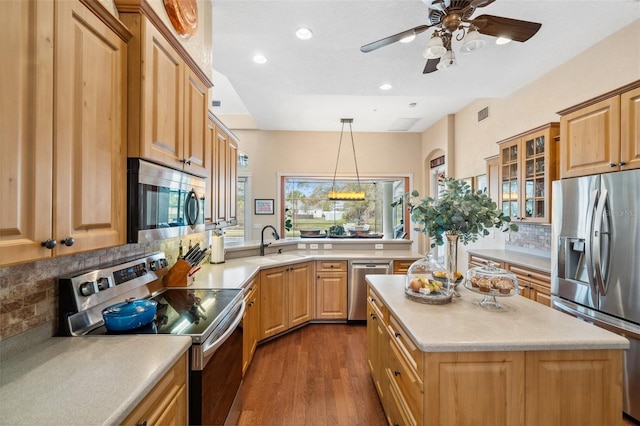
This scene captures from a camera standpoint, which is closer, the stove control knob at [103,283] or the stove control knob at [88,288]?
the stove control knob at [88,288]

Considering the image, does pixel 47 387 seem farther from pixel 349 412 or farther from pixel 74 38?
pixel 349 412

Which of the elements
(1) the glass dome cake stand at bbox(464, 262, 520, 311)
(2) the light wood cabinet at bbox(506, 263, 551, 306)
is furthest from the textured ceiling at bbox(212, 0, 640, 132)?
(2) the light wood cabinet at bbox(506, 263, 551, 306)

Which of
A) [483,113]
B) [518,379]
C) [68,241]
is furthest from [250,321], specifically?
A: [483,113]

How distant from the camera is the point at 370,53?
9.47 feet

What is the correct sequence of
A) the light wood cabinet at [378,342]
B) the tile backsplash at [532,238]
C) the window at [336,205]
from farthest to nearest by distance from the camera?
the window at [336,205], the tile backsplash at [532,238], the light wood cabinet at [378,342]

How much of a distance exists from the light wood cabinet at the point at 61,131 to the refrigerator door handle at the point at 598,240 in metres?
3.10

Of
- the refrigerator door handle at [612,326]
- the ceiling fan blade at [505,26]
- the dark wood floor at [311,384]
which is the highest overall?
the ceiling fan blade at [505,26]

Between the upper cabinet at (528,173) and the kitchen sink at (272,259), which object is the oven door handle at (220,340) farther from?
the upper cabinet at (528,173)

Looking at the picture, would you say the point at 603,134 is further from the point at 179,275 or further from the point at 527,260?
the point at 179,275

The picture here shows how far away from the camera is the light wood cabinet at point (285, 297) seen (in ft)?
10.5

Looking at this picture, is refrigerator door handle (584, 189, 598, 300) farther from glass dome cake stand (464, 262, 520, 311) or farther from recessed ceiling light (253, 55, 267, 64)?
recessed ceiling light (253, 55, 267, 64)

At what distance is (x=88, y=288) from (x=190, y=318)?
1.58 feet

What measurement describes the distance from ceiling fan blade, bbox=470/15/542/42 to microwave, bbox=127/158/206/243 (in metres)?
2.13

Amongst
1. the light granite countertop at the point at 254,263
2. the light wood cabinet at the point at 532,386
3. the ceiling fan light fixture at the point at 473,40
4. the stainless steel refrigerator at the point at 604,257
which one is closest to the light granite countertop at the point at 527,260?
the stainless steel refrigerator at the point at 604,257
